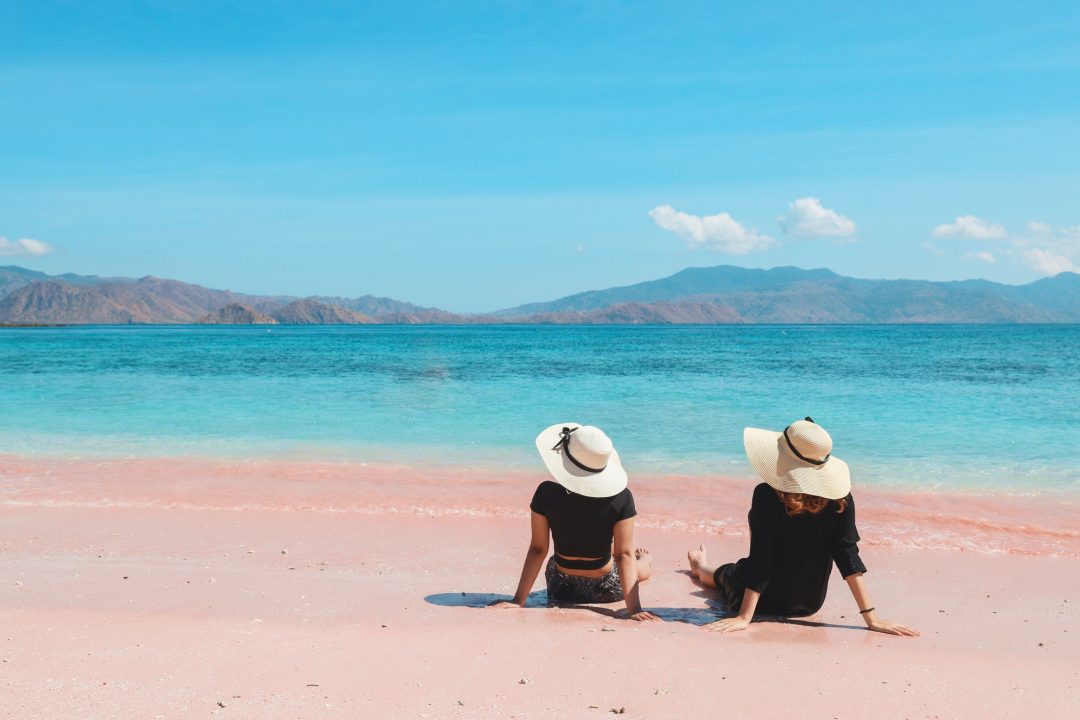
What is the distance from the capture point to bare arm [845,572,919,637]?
4.85 metres

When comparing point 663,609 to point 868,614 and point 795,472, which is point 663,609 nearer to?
point 868,614

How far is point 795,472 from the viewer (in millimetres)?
4656

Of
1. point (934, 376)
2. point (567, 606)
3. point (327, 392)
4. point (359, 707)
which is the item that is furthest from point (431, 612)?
point (934, 376)

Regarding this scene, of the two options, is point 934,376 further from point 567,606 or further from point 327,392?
point 567,606

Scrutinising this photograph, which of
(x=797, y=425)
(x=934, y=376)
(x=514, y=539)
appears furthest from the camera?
(x=934, y=376)

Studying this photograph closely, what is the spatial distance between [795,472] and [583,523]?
1.37m

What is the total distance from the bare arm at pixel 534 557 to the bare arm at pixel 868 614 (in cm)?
193

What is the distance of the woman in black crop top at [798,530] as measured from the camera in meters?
4.64

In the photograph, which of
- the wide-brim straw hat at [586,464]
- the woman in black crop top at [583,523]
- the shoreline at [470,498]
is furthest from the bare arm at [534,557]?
the shoreline at [470,498]

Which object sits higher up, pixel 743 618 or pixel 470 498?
pixel 743 618

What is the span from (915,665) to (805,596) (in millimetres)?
838

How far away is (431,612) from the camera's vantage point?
5.20 metres

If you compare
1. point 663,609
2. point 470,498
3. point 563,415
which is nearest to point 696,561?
point 663,609

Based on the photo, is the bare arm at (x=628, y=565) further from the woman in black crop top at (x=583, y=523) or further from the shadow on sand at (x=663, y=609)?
the shadow on sand at (x=663, y=609)
